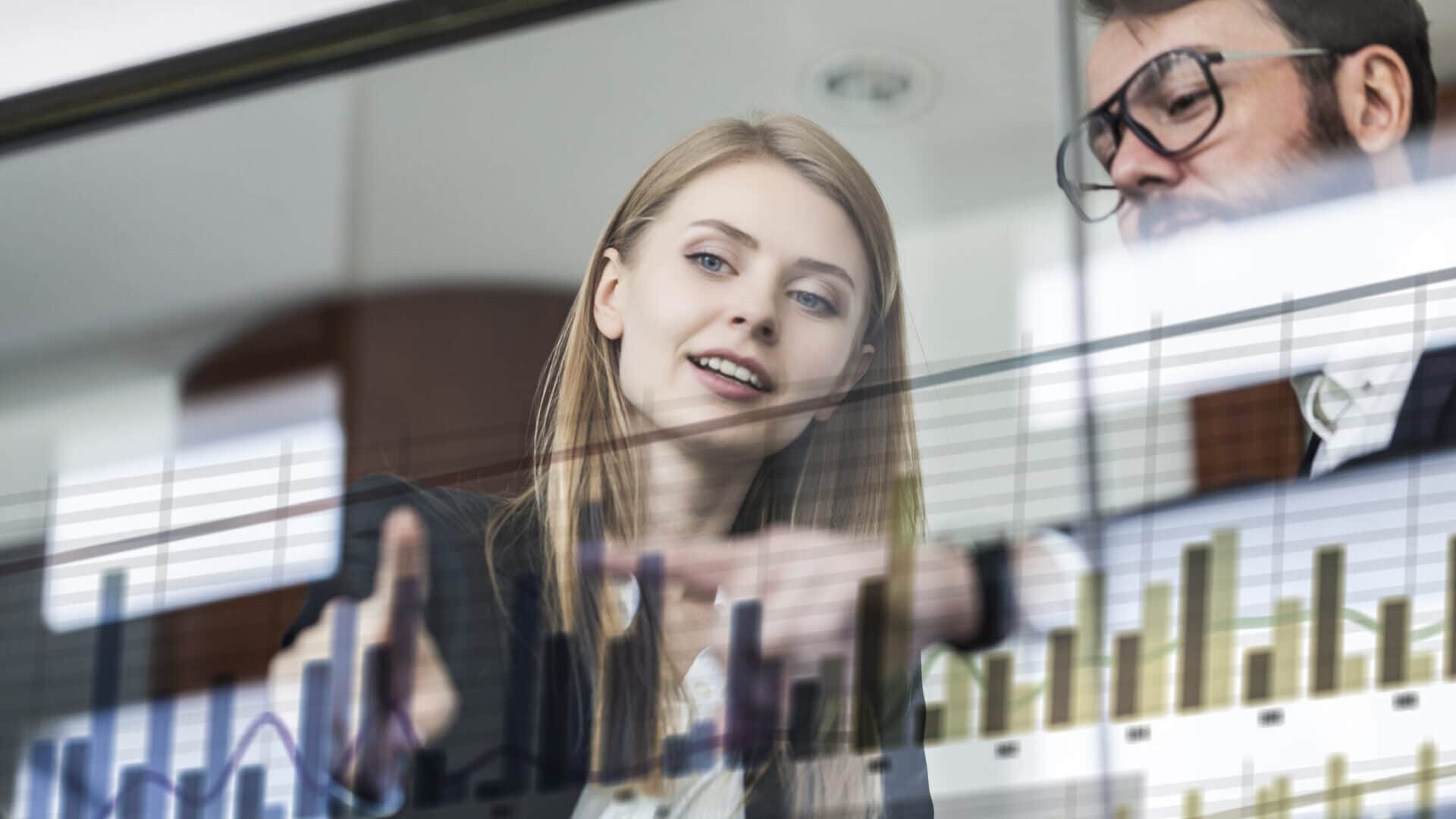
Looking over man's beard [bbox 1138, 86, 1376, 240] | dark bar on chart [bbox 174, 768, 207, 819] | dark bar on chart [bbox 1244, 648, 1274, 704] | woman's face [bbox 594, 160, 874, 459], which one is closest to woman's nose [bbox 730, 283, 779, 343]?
woman's face [bbox 594, 160, 874, 459]

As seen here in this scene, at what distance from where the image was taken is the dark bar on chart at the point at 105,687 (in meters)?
1.14

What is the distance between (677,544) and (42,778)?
448mm

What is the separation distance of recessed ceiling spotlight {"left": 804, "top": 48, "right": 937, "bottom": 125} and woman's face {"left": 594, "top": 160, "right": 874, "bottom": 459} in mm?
55

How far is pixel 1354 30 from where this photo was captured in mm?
1032

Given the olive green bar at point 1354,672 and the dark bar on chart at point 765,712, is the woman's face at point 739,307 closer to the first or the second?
the dark bar on chart at point 765,712

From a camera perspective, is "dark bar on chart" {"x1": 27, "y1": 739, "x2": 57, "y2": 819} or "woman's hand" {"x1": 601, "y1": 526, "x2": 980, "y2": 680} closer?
"woman's hand" {"x1": 601, "y1": 526, "x2": 980, "y2": 680}

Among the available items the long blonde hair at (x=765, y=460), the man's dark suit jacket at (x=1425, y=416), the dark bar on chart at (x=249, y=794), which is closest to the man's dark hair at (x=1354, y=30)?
the man's dark suit jacket at (x=1425, y=416)

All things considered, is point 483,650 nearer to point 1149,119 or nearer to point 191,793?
point 191,793

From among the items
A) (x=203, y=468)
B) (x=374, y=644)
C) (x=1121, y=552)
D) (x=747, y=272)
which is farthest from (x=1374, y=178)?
(x=203, y=468)

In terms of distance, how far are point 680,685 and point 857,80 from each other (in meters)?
0.39

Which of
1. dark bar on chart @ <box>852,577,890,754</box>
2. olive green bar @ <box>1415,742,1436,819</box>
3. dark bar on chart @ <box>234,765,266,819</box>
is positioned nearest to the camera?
olive green bar @ <box>1415,742,1436,819</box>

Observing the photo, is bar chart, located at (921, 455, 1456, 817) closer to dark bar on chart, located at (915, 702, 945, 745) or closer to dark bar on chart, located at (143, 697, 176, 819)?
dark bar on chart, located at (915, 702, 945, 745)

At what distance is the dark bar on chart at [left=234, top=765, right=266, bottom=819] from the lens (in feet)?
3.59

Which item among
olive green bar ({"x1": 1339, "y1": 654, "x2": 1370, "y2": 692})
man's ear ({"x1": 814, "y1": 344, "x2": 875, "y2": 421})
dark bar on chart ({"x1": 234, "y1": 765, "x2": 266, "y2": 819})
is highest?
man's ear ({"x1": 814, "y1": 344, "x2": 875, "y2": 421})
